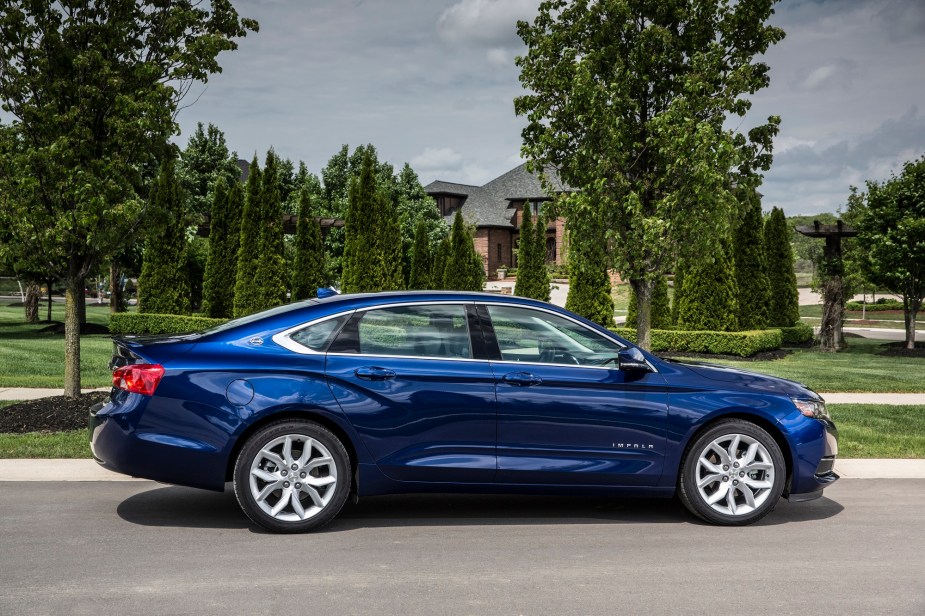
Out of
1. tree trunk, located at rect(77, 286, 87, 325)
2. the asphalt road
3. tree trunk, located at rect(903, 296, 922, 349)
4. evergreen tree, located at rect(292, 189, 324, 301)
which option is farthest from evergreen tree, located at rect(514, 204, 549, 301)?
the asphalt road

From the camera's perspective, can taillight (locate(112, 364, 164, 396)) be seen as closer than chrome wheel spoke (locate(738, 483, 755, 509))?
Yes

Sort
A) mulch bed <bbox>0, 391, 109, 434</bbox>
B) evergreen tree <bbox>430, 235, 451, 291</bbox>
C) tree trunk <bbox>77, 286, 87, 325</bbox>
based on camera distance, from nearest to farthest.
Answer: mulch bed <bbox>0, 391, 109, 434</bbox>
tree trunk <bbox>77, 286, 87, 325</bbox>
evergreen tree <bbox>430, 235, 451, 291</bbox>

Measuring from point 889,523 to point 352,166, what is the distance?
143 feet

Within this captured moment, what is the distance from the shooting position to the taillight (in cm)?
571

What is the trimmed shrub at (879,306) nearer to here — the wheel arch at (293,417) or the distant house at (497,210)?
the distant house at (497,210)

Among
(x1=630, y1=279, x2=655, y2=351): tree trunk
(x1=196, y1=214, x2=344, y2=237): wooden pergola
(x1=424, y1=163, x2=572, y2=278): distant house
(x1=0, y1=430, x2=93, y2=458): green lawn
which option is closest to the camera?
(x1=0, y1=430, x2=93, y2=458): green lawn

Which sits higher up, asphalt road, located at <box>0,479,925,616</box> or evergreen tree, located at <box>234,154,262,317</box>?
evergreen tree, located at <box>234,154,262,317</box>

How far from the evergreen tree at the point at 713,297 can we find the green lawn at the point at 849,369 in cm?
185

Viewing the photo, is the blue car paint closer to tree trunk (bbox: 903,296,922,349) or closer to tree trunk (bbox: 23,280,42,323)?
tree trunk (bbox: 903,296,922,349)

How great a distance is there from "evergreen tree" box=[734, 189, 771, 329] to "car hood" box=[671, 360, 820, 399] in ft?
64.5

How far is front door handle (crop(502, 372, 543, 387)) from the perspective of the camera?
234 inches

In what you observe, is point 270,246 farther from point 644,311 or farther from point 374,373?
point 374,373

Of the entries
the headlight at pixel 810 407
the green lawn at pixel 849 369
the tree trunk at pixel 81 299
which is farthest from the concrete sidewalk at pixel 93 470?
the green lawn at pixel 849 369

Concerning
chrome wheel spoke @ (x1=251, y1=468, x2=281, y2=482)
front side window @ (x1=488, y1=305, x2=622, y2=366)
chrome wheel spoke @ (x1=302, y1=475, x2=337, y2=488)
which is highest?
front side window @ (x1=488, y1=305, x2=622, y2=366)
